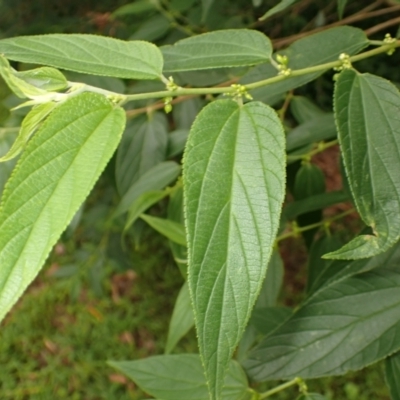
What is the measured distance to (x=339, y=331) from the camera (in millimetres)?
642

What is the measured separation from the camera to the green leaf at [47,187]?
0.41m

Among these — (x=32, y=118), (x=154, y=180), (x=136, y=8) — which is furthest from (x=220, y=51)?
(x=136, y=8)

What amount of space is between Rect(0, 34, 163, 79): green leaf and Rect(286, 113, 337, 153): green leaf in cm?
40

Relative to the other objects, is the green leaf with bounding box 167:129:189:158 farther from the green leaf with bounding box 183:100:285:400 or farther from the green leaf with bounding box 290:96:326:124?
the green leaf with bounding box 183:100:285:400

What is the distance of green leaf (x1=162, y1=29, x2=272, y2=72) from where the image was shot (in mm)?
619

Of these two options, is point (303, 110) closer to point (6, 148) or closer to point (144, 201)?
point (144, 201)

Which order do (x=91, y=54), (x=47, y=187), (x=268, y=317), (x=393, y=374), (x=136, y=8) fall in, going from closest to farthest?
(x=47, y=187) → (x=91, y=54) → (x=393, y=374) → (x=268, y=317) → (x=136, y=8)

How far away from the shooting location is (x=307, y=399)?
671 millimetres

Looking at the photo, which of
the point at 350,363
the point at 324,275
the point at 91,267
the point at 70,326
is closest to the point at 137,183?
the point at 324,275

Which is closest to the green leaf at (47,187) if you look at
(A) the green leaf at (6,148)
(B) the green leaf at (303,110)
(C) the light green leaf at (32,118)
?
(C) the light green leaf at (32,118)

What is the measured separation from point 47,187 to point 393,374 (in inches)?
18.7

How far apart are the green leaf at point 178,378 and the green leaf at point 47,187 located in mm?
360

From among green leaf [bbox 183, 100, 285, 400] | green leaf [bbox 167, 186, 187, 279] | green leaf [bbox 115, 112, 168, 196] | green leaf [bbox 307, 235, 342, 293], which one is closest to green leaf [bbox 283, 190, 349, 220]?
green leaf [bbox 307, 235, 342, 293]

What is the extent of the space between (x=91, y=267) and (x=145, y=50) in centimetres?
115
